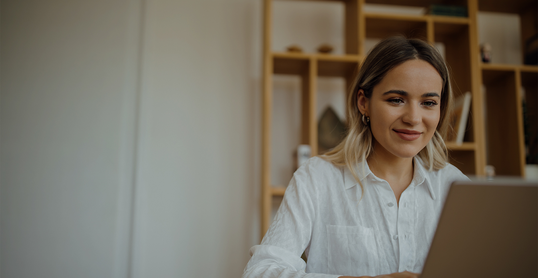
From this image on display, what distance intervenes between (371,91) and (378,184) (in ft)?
0.93

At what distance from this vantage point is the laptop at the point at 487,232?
0.50m

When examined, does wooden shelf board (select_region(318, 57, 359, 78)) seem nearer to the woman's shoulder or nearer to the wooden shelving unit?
the wooden shelving unit

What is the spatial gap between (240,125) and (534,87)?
6.60 feet

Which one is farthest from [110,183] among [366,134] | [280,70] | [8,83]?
[366,134]

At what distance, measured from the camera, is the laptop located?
505mm

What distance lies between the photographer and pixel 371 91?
1094 millimetres

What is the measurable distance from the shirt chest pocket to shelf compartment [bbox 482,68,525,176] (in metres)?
1.68

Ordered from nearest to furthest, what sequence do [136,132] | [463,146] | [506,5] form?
[463,146] → [136,132] → [506,5]

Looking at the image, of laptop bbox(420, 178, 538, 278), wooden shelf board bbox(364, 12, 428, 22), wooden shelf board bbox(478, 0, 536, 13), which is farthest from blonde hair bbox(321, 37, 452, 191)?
wooden shelf board bbox(478, 0, 536, 13)

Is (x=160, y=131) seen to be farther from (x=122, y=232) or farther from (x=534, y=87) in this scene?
(x=534, y=87)

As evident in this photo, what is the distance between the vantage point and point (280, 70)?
2359mm

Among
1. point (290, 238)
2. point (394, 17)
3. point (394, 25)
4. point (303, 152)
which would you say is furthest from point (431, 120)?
point (394, 25)

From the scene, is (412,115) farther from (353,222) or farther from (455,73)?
(455,73)

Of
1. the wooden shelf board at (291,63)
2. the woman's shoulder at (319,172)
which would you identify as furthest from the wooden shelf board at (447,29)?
the woman's shoulder at (319,172)
